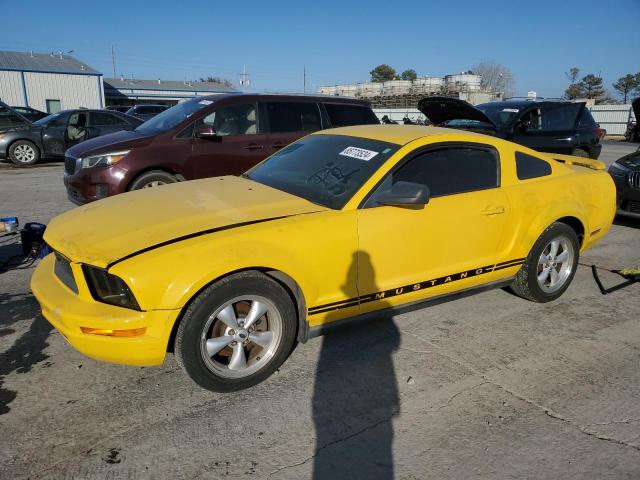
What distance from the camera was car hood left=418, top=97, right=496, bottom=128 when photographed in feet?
25.7

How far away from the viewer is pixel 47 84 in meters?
38.4

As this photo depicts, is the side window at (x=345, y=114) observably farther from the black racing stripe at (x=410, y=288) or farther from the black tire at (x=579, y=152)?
the black tire at (x=579, y=152)

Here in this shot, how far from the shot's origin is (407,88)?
50.1 meters

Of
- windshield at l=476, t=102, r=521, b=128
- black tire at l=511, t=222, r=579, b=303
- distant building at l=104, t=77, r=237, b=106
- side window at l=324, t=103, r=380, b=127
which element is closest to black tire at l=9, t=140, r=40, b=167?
side window at l=324, t=103, r=380, b=127

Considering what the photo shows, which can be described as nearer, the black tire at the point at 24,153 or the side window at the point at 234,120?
the side window at the point at 234,120

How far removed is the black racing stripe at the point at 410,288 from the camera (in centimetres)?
317

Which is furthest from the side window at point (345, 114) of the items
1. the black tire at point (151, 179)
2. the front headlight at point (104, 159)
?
the front headlight at point (104, 159)

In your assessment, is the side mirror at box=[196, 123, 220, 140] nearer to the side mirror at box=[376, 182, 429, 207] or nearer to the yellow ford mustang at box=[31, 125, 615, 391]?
the yellow ford mustang at box=[31, 125, 615, 391]

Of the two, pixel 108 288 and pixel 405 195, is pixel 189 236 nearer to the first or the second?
pixel 108 288

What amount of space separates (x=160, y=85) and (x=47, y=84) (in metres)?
22.5

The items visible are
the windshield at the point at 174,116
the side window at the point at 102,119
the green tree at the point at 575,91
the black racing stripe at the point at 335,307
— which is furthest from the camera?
the green tree at the point at 575,91

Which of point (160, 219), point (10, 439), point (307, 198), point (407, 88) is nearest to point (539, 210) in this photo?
point (307, 198)

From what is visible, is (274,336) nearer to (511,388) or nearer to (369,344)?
(369,344)

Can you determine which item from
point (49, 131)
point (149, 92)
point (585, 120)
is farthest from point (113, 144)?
point (149, 92)
